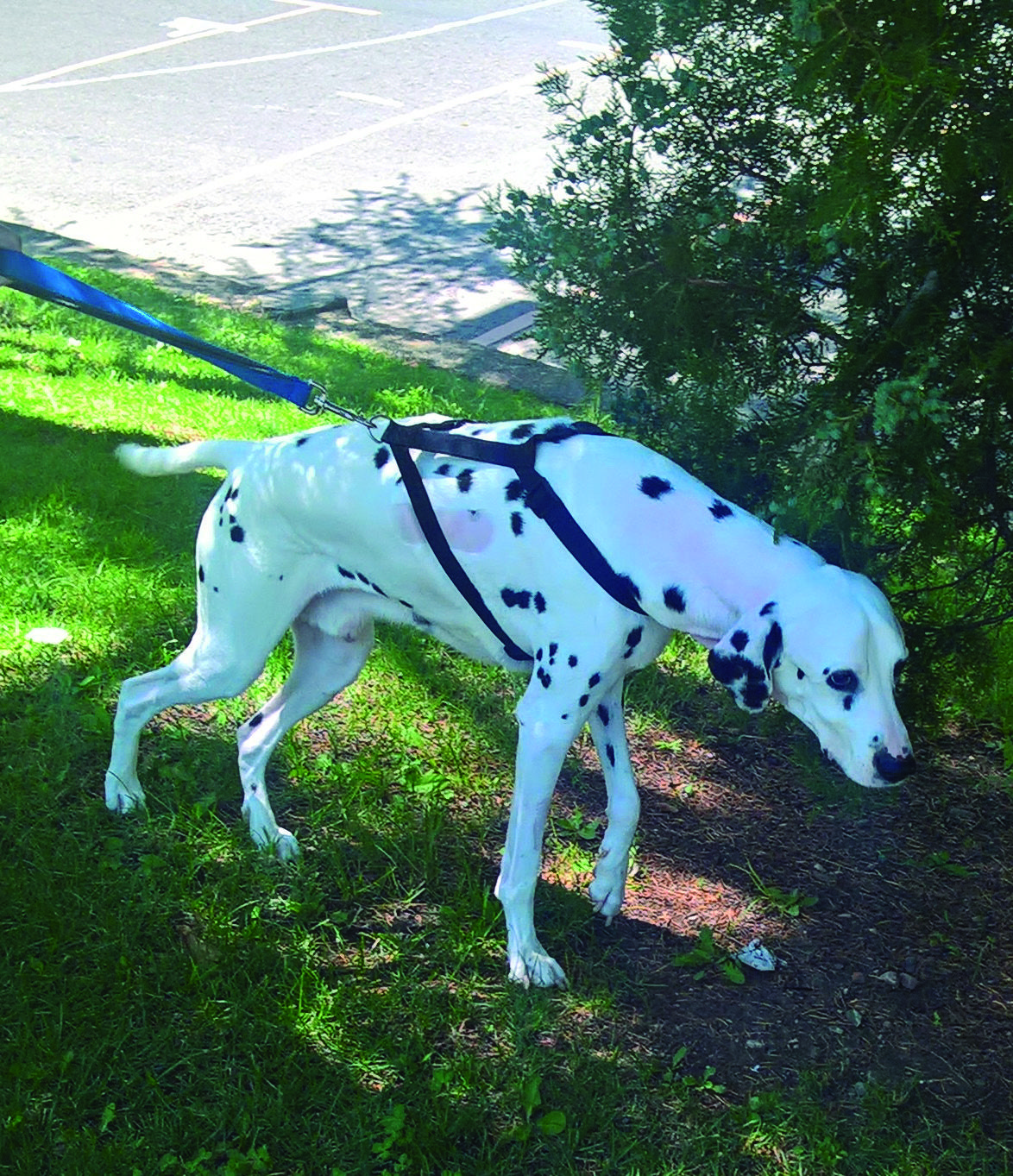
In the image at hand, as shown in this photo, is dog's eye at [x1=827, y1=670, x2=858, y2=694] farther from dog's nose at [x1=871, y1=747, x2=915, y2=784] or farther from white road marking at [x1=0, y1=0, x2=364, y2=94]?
white road marking at [x1=0, y1=0, x2=364, y2=94]

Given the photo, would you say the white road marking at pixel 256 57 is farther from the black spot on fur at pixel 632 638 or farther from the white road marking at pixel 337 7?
the black spot on fur at pixel 632 638

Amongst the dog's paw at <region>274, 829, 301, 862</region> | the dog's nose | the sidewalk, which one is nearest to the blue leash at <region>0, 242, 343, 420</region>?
the dog's paw at <region>274, 829, 301, 862</region>

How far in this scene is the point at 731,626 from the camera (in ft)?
9.81

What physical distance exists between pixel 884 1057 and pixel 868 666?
109cm

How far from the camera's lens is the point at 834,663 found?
111 inches

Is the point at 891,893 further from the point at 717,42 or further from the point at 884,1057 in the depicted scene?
the point at 717,42

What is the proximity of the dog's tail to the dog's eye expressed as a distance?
1687 millimetres

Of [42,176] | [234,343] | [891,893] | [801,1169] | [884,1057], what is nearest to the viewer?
[801,1169]

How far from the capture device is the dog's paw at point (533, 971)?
11.3 ft

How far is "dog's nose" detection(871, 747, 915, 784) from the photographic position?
9.33ft

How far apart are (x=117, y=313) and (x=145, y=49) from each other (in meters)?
12.6

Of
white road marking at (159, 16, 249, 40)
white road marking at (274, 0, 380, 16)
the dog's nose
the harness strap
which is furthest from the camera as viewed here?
white road marking at (274, 0, 380, 16)

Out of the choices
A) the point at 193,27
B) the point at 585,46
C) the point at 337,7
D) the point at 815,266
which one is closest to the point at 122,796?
the point at 815,266

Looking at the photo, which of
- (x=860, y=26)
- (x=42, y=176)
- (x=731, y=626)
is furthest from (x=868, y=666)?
(x=42, y=176)
